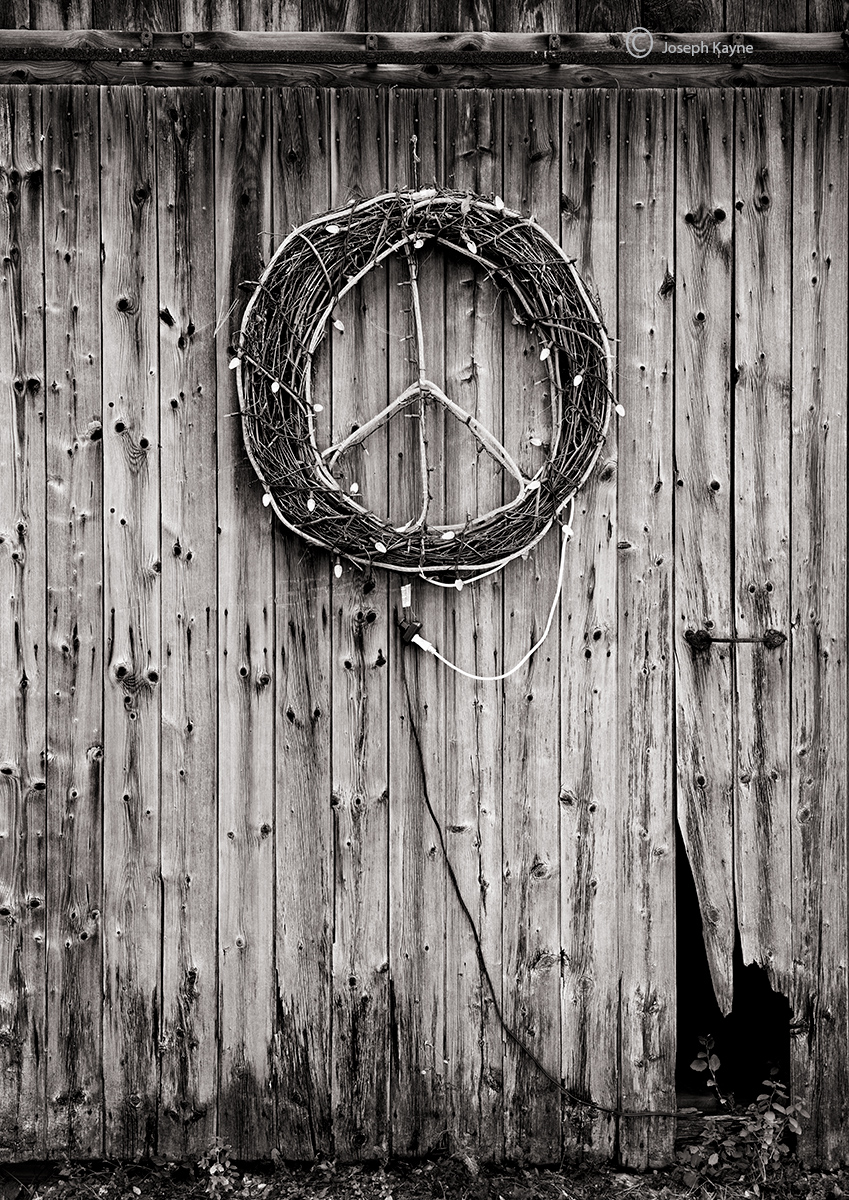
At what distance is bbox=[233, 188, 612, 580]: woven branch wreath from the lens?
2.68m

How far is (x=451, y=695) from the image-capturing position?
9.25 ft

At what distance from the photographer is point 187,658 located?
2.80 m

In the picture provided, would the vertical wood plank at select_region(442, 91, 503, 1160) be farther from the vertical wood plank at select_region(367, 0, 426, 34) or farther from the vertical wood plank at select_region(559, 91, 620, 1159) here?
the vertical wood plank at select_region(367, 0, 426, 34)

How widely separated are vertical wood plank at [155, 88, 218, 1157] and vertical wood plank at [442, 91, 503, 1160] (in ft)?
2.09

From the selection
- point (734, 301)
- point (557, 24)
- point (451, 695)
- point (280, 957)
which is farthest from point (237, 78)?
point (280, 957)

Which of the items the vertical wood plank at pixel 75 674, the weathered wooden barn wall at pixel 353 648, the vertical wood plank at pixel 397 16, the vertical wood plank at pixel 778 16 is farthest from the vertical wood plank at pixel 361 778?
the vertical wood plank at pixel 778 16

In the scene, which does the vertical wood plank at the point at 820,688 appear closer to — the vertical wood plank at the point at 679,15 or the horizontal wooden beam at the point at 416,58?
the horizontal wooden beam at the point at 416,58

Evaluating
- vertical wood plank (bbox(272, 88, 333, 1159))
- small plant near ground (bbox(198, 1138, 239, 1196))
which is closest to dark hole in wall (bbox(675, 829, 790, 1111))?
vertical wood plank (bbox(272, 88, 333, 1159))

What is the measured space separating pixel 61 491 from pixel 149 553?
0.29 m

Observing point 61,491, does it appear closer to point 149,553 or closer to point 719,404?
point 149,553

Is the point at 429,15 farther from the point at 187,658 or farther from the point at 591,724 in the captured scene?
the point at 591,724

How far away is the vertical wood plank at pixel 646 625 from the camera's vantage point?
2803 mm

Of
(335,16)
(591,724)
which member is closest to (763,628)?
(591,724)

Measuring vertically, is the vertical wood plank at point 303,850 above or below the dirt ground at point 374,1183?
above
